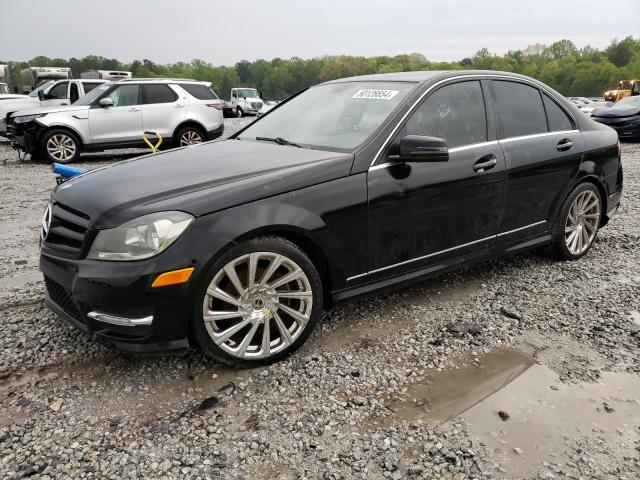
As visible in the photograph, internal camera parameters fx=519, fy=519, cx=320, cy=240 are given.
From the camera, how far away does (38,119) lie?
10.6m

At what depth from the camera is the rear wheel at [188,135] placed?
11.7 meters

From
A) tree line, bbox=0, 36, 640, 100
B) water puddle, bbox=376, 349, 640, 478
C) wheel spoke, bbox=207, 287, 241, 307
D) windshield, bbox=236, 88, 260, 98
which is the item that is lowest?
water puddle, bbox=376, 349, 640, 478

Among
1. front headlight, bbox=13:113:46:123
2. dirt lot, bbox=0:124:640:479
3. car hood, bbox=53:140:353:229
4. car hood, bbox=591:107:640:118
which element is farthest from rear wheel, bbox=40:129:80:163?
car hood, bbox=591:107:640:118

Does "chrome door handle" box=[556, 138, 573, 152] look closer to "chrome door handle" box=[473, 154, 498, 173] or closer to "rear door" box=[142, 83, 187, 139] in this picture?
"chrome door handle" box=[473, 154, 498, 173]

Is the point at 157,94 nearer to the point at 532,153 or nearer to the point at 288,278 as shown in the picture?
the point at 532,153

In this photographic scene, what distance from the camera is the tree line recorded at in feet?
298

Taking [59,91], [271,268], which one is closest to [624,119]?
[271,268]

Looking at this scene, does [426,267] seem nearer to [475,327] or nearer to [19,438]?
[475,327]

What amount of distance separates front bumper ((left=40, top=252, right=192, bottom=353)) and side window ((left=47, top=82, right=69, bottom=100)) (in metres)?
14.2

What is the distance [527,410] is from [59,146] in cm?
1089

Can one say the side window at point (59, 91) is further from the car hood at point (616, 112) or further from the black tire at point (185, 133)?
the car hood at point (616, 112)

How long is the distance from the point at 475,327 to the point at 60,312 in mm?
2541

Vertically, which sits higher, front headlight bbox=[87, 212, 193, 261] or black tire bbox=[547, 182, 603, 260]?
front headlight bbox=[87, 212, 193, 261]

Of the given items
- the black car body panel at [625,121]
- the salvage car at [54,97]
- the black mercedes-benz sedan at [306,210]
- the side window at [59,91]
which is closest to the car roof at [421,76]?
the black mercedes-benz sedan at [306,210]
